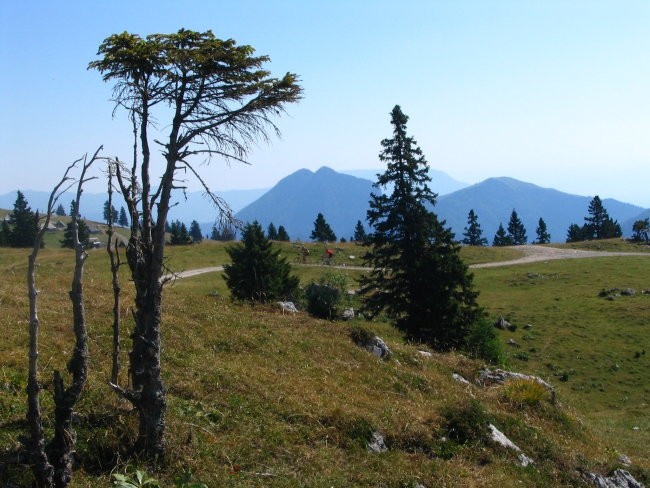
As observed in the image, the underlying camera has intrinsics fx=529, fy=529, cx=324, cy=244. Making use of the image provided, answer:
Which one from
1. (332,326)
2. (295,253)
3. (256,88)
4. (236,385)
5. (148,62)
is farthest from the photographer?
(295,253)

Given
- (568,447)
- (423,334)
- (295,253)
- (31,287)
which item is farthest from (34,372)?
(295,253)

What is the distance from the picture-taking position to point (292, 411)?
11656mm

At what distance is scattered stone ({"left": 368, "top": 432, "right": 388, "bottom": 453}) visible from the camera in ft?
36.4

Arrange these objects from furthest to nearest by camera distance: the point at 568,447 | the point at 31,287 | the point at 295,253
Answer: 1. the point at 295,253
2. the point at 568,447
3. the point at 31,287

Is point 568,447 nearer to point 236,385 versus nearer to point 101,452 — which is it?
point 236,385

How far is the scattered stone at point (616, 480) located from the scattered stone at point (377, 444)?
16.5 feet

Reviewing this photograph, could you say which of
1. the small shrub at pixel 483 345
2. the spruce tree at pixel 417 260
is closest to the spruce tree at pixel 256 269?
the spruce tree at pixel 417 260

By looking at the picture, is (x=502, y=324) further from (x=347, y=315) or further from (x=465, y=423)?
(x=465, y=423)

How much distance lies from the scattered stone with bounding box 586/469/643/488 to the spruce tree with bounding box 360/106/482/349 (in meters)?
14.5

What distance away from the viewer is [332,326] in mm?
19906

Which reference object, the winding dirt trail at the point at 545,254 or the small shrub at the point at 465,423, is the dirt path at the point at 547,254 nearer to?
the winding dirt trail at the point at 545,254

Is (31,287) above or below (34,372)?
above

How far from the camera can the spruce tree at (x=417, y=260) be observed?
29.0 meters

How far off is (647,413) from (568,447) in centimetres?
1749
